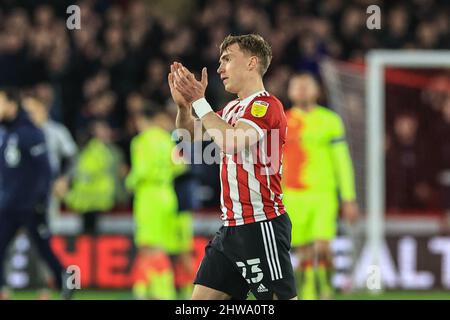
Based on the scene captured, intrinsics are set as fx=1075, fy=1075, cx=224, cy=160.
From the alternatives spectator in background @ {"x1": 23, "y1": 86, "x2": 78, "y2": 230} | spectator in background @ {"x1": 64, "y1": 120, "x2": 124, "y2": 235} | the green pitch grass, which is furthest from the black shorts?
spectator in background @ {"x1": 64, "y1": 120, "x2": 124, "y2": 235}

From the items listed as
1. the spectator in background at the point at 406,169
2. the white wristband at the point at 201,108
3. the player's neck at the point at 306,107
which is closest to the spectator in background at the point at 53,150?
the player's neck at the point at 306,107

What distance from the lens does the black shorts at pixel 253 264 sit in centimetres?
532

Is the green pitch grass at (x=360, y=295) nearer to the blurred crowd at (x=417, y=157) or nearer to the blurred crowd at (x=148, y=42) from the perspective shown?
the blurred crowd at (x=417, y=157)

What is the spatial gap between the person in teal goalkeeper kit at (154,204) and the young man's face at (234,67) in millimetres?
4936

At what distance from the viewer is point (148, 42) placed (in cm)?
1427

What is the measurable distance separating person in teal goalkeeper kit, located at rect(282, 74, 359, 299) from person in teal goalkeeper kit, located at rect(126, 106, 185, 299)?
142 centimetres

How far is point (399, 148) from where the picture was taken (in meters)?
12.5

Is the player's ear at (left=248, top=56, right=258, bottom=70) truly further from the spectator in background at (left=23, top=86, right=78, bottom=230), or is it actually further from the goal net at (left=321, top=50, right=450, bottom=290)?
the goal net at (left=321, top=50, right=450, bottom=290)

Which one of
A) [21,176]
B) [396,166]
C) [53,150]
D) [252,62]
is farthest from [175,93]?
[396,166]

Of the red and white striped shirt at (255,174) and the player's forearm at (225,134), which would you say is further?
the red and white striped shirt at (255,174)

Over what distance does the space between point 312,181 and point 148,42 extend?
542cm

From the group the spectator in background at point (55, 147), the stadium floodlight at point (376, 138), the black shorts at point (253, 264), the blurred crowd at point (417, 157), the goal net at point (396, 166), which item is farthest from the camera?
the blurred crowd at point (417, 157)

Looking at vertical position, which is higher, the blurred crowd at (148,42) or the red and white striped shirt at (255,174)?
the blurred crowd at (148,42)
